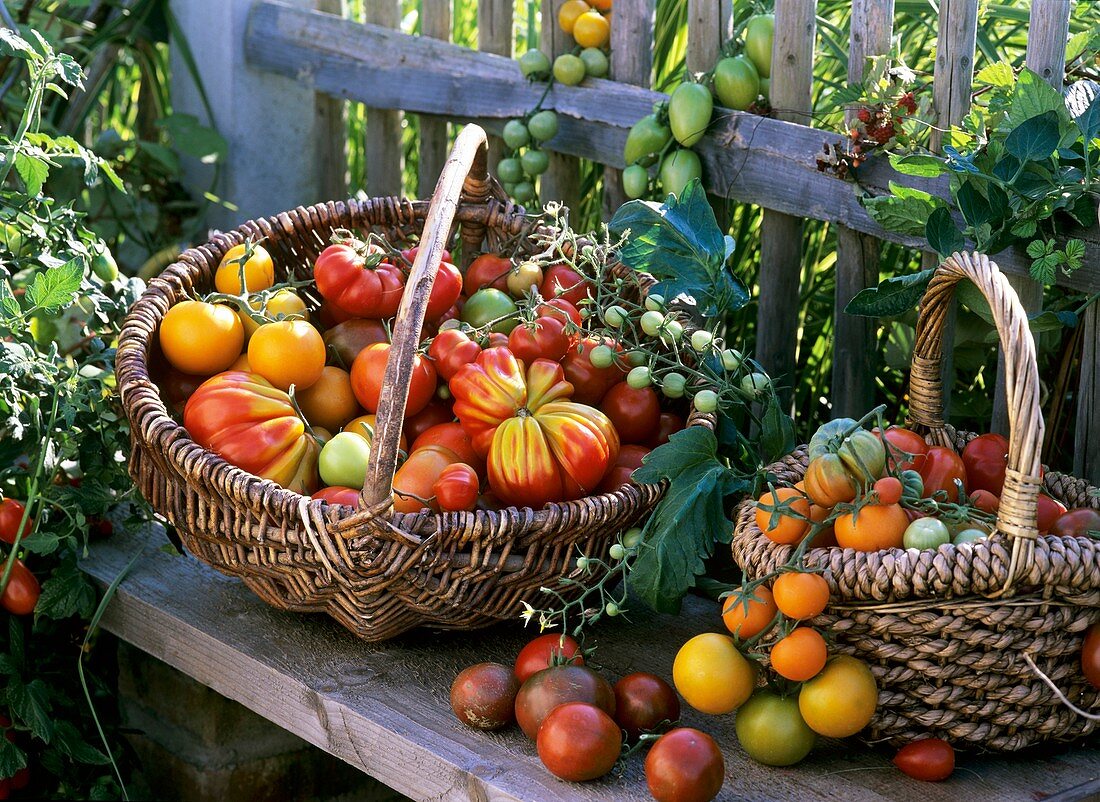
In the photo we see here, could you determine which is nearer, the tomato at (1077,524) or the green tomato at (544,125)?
the tomato at (1077,524)

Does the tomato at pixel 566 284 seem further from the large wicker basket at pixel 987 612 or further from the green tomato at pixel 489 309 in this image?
the large wicker basket at pixel 987 612

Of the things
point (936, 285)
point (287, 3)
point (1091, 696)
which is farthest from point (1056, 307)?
point (287, 3)

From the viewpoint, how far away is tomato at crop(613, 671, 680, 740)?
1.41 metres

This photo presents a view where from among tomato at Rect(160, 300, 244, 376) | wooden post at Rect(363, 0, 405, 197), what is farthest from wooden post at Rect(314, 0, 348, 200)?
tomato at Rect(160, 300, 244, 376)

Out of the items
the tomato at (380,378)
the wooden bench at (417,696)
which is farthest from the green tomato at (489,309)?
the wooden bench at (417,696)

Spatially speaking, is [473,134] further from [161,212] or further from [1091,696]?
[161,212]

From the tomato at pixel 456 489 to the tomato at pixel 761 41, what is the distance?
0.98 meters

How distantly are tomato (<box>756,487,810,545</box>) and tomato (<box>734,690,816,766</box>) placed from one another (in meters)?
0.18

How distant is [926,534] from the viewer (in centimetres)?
129

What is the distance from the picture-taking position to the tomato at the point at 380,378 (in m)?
1.65

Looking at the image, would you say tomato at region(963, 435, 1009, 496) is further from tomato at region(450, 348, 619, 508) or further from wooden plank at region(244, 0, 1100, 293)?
tomato at region(450, 348, 619, 508)

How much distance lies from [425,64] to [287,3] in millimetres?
528

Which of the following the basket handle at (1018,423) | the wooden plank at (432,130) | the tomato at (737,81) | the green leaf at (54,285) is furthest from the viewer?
the wooden plank at (432,130)

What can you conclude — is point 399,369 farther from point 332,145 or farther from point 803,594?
point 332,145
